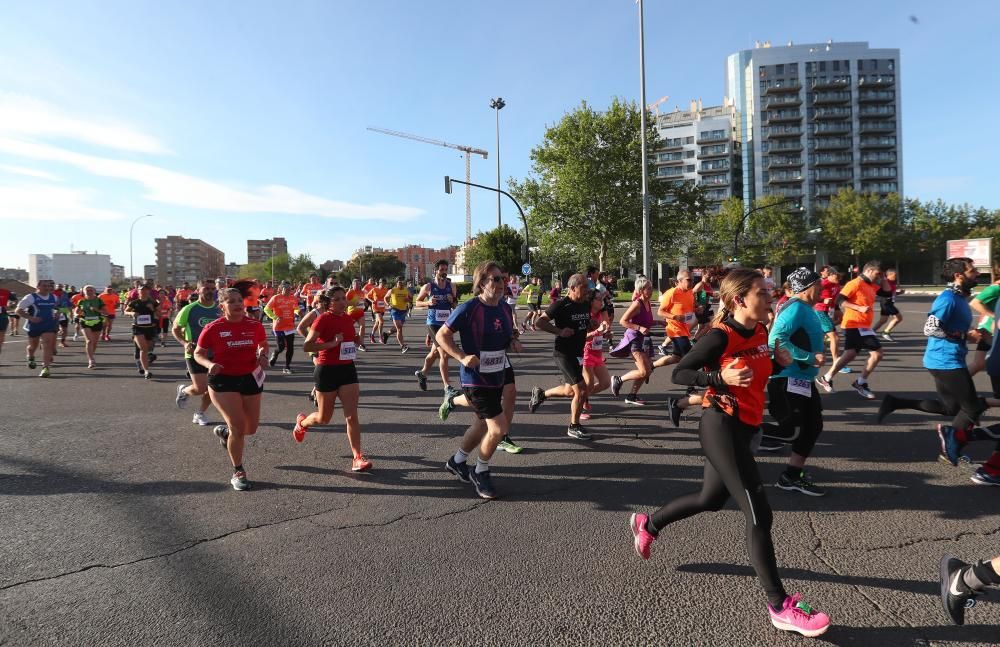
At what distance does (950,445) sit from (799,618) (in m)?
3.50

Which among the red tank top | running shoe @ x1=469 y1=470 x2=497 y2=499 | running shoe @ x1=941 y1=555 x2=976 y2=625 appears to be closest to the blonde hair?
the red tank top

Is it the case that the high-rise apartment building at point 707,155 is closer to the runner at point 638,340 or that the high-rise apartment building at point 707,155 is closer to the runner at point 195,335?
the runner at point 638,340

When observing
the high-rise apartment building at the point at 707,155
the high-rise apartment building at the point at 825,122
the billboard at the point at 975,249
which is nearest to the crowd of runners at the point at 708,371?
the billboard at the point at 975,249

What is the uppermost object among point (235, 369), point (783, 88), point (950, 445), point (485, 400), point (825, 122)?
point (783, 88)

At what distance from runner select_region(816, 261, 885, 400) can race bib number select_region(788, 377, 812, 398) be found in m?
4.60

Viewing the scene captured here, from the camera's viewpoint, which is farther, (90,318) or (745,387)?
(90,318)

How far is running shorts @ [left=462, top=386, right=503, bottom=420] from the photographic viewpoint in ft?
15.0

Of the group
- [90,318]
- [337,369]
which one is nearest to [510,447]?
[337,369]

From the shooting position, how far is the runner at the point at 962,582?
2.55 m

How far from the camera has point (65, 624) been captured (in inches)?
111

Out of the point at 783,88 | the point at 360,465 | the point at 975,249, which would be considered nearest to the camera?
the point at 360,465

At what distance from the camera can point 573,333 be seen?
21.2 ft

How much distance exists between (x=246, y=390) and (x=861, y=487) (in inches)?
203

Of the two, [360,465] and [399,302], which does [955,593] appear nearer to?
[360,465]
